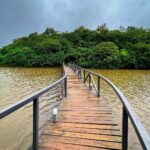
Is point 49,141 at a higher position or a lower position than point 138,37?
lower

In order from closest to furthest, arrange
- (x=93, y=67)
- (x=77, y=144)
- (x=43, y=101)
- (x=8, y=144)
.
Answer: (x=77, y=144)
(x=8, y=144)
(x=43, y=101)
(x=93, y=67)

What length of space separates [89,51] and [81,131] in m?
33.6

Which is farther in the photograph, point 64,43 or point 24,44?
point 24,44

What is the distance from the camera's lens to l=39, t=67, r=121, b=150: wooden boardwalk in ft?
12.4

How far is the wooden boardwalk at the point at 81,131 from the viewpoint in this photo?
3.79 meters

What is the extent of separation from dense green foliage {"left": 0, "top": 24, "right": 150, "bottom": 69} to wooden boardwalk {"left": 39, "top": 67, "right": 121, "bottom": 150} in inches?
1115

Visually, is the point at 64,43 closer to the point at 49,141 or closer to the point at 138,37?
the point at 138,37

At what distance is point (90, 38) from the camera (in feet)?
154

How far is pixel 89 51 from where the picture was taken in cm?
3762

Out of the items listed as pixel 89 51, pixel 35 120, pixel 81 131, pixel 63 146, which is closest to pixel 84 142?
pixel 63 146

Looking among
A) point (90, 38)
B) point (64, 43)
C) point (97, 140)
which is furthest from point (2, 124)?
point (90, 38)

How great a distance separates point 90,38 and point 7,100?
38.2 meters

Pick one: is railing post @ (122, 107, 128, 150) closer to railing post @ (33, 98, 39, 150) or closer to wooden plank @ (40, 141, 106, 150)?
wooden plank @ (40, 141, 106, 150)

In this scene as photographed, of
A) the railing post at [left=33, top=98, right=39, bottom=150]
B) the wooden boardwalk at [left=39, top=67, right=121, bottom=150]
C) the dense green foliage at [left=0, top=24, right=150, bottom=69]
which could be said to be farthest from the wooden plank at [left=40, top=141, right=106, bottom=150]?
the dense green foliage at [left=0, top=24, right=150, bottom=69]
